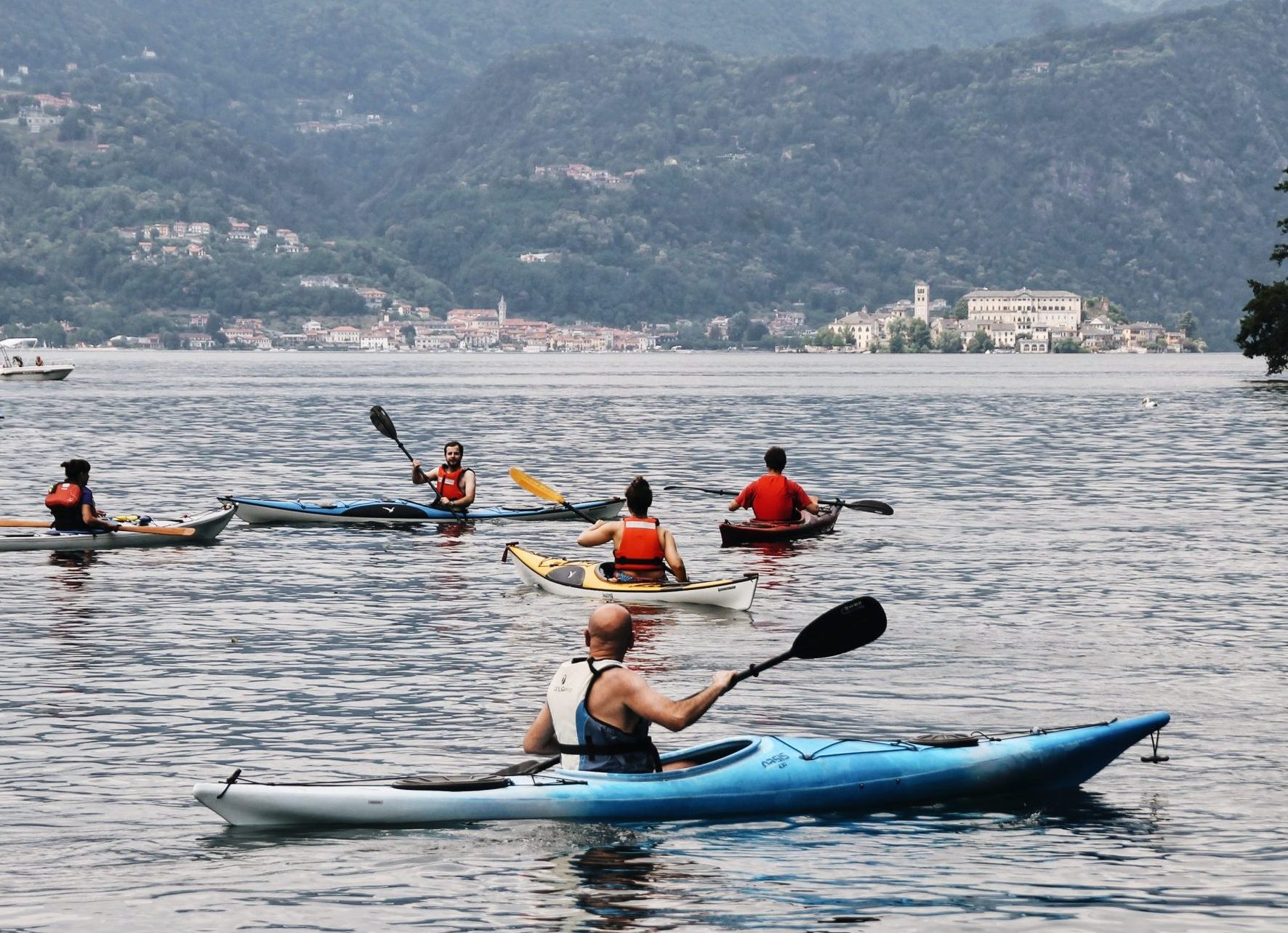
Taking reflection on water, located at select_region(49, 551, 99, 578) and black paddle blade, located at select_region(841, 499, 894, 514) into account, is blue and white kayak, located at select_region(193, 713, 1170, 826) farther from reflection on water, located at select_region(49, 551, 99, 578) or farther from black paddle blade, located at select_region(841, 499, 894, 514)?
black paddle blade, located at select_region(841, 499, 894, 514)

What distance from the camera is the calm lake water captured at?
1467 centimetres

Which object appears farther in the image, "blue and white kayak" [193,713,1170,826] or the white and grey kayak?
the white and grey kayak

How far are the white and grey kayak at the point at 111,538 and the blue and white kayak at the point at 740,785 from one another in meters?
20.2

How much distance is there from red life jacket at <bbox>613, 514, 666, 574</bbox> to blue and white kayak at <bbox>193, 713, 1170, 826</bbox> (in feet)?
34.1

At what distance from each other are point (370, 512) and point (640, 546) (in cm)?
1461

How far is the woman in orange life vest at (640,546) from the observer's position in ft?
89.1

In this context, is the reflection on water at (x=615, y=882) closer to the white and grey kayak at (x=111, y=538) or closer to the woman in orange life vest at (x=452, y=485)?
the white and grey kayak at (x=111, y=538)

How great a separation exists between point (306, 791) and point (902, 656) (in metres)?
10.9

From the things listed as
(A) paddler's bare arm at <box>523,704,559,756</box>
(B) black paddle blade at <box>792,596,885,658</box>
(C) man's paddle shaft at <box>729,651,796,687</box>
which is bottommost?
(A) paddler's bare arm at <box>523,704,559,756</box>

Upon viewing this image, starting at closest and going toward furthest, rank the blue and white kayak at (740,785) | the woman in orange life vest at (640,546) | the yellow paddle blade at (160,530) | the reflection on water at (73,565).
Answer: the blue and white kayak at (740,785) < the woman in orange life vest at (640,546) < the reflection on water at (73,565) < the yellow paddle blade at (160,530)

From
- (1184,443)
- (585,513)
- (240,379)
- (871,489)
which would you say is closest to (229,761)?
(585,513)

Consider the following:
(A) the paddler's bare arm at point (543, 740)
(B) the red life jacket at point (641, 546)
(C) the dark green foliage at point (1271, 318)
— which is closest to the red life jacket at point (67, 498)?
(B) the red life jacket at point (641, 546)

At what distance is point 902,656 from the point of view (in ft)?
81.8

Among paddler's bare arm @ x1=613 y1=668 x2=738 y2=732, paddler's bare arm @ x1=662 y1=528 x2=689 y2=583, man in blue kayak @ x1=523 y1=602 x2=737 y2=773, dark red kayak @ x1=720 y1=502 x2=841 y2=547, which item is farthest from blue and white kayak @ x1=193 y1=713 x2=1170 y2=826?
dark red kayak @ x1=720 y1=502 x2=841 y2=547
